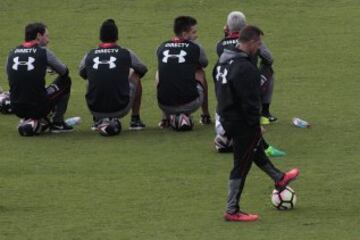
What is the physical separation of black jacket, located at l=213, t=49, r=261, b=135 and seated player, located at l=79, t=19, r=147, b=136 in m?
4.27

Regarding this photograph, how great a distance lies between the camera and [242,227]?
9117mm

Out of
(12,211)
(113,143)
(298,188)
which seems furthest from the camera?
(113,143)

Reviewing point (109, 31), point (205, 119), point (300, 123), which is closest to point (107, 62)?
point (109, 31)

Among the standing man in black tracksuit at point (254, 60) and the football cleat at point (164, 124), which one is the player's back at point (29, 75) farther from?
the standing man in black tracksuit at point (254, 60)

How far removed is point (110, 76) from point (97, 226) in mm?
4476

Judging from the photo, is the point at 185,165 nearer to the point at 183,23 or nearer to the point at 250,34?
the point at 183,23

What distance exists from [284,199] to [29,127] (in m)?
Answer: 4.88

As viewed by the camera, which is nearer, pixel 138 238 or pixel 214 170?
pixel 138 238

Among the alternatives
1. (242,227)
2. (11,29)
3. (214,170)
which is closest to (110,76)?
(214,170)

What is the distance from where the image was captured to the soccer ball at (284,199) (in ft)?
31.6

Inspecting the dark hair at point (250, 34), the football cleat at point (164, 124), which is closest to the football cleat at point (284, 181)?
the dark hair at point (250, 34)

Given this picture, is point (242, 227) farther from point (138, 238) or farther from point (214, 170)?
point (214, 170)

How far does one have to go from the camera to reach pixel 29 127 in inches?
529

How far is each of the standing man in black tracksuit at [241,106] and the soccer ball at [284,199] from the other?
1.34ft
